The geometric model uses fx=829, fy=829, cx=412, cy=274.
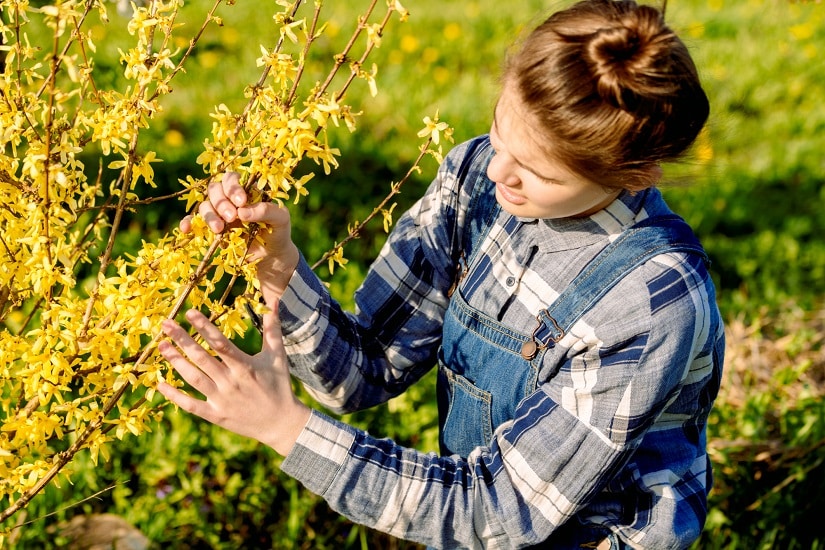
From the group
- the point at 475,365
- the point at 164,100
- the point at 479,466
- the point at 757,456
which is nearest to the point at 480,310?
the point at 475,365

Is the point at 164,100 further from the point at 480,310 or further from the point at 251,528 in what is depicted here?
the point at 480,310

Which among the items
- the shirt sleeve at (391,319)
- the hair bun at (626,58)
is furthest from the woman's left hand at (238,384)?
the hair bun at (626,58)

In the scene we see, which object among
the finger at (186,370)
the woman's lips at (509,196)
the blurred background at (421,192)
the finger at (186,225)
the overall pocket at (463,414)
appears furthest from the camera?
the blurred background at (421,192)

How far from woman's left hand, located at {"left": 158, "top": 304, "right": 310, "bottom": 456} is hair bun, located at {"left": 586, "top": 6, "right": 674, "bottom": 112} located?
26.2 inches

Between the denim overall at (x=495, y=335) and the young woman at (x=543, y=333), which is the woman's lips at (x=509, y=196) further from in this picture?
the denim overall at (x=495, y=335)

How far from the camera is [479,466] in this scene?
155 cm

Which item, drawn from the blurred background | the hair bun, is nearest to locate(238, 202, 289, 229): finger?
the blurred background

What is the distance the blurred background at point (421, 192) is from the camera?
245cm

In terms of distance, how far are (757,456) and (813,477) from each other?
0.61ft

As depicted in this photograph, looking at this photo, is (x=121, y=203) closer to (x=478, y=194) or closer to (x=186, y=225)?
(x=186, y=225)

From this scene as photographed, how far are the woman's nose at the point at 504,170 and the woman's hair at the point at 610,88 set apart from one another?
8 cm

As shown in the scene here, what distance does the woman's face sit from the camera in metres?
1.40

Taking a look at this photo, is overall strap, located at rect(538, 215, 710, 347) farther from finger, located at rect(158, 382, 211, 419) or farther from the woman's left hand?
finger, located at rect(158, 382, 211, 419)

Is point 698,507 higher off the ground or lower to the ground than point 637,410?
lower
